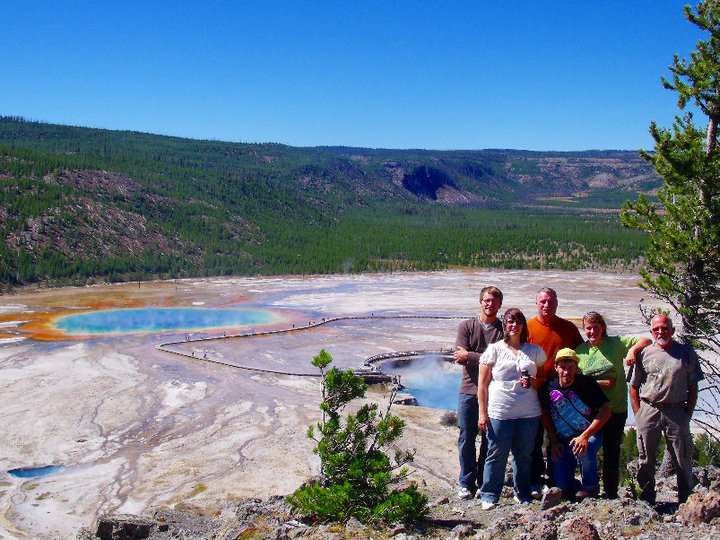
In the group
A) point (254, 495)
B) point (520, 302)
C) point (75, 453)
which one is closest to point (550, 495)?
point (254, 495)

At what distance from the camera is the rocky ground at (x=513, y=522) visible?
6203 millimetres

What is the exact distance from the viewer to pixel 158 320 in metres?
49.5

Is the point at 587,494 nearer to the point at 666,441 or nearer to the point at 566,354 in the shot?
the point at 666,441

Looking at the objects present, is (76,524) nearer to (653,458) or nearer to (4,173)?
(653,458)

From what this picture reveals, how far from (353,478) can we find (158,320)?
1731 inches

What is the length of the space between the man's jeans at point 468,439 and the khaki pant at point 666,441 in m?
1.78

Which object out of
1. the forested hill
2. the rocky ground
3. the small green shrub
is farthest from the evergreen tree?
the forested hill

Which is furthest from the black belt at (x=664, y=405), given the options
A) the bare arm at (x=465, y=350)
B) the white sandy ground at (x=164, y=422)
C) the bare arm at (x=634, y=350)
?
the white sandy ground at (x=164, y=422)

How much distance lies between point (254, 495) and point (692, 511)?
41.7 ft

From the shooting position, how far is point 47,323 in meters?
46.7

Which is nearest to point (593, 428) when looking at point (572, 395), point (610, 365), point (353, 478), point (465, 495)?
point (572, 395)

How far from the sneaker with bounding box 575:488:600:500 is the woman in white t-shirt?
0.66 meters

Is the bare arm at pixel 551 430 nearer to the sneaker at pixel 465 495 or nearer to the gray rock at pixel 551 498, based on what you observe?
the gray rock at pixel 551 498

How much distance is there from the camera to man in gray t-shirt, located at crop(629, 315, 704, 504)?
7.06 metres
